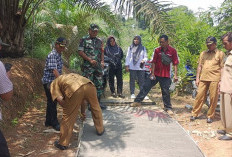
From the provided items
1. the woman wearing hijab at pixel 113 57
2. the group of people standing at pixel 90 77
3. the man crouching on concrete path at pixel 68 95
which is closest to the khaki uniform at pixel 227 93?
the group of people standing at pixel 90 77

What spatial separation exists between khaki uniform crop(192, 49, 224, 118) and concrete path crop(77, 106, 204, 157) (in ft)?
2.90

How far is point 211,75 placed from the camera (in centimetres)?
479

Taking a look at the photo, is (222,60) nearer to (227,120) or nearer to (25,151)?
(227,120)

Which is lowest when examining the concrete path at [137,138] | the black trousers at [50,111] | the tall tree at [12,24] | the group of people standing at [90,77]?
the concrete path at [137,138]

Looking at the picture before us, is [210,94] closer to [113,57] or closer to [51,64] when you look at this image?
[113,57]

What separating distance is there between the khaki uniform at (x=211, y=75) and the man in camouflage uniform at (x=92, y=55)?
212 cm

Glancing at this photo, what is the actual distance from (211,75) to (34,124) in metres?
3.67

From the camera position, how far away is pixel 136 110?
5.52 m

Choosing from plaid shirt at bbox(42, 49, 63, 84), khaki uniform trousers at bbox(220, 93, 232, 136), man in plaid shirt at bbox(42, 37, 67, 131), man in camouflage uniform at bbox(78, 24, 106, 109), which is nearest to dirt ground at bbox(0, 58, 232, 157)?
khaki uniform trousers at bbox(220, 93, 232, 136)

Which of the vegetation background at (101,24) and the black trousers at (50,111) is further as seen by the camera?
the vegetation background at (101,24)

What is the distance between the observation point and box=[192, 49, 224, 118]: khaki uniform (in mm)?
4746

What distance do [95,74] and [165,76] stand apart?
5.05 feet

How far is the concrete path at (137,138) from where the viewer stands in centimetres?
349

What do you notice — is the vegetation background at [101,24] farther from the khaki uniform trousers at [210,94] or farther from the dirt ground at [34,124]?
the khaki uniform trousers at [210,94]
